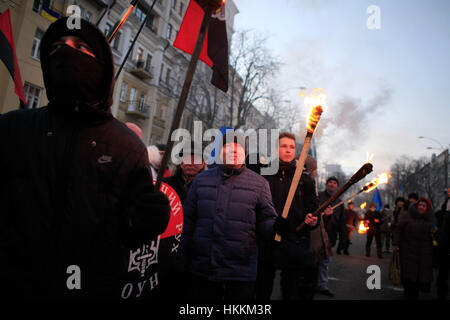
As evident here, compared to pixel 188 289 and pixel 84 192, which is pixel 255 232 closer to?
pixel 188 289

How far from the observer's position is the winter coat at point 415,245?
222 inches

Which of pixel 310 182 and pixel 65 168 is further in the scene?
pixel 310 182

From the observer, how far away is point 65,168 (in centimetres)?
145

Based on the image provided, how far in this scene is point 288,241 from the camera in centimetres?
356

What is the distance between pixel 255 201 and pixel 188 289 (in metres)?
1.03

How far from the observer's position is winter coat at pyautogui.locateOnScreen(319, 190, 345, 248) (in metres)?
5.74

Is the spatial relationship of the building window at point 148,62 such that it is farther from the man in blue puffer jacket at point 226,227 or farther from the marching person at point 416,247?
the man in blue puffer jacket at point 226,227

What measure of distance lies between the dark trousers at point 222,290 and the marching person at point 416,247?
4418 mm

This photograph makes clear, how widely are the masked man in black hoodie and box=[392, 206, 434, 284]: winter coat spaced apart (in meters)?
5.83

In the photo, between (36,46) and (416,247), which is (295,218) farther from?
(36,46)

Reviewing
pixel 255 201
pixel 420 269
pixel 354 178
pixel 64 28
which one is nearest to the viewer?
pixel 64 28

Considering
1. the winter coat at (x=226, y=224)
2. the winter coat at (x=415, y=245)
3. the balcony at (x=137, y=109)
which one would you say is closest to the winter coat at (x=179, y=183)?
the winter coat at (x=226, y=224)

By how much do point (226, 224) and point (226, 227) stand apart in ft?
0.09
